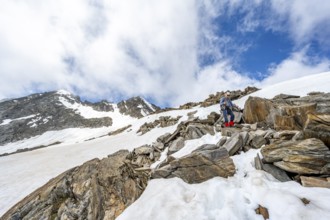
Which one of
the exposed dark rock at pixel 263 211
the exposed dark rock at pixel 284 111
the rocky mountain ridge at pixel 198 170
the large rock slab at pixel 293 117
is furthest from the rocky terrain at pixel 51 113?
the exposed dark rock at pixel 263 211

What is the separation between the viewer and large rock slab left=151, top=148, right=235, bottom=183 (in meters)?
7.74

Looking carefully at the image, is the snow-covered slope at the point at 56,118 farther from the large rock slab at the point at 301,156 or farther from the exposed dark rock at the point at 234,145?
the large rock slab at the point at 301,156

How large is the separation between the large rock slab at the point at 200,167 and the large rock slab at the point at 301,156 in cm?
161

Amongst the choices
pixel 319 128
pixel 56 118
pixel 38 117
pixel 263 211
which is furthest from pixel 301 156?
pixel 38 117

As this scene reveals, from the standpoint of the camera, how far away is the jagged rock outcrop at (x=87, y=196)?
25.7ft

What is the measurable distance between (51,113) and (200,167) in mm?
158933

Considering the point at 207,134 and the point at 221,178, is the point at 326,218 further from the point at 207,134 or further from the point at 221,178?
the point at 207,134

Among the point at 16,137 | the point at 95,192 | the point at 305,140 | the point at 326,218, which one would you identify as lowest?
the point at 326,218

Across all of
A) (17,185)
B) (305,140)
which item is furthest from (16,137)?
(305,140)

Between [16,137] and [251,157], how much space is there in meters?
143

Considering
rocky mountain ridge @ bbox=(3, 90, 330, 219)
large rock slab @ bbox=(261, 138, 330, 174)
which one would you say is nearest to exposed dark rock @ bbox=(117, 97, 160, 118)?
rocky mountain ridge @ bbox=(3, 90, 330, 219)

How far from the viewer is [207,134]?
13.0 metres

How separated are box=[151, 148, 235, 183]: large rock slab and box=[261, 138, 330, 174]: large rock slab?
161cm

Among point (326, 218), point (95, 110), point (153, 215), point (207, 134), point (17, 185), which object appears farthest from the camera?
point (95, 110)
